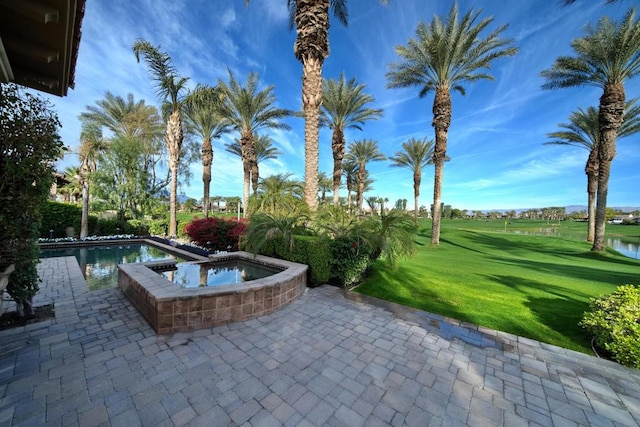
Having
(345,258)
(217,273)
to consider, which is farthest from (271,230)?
(345,258)

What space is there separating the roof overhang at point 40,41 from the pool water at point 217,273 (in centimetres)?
431

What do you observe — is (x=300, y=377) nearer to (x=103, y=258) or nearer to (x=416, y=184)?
(x=103, y=258)

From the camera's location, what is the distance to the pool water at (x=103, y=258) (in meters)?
6.94

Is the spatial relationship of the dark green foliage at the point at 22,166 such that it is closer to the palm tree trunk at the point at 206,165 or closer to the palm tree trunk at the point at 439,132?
the palm tree trunk at the point at 439,132

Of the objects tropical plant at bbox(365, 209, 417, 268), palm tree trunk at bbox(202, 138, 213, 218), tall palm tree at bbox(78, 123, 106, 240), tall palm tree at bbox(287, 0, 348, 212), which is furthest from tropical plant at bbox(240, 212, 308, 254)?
palm tree trunk at bbox(202, 138, 213, 218)

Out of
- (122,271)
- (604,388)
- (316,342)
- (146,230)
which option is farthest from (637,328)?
(146,230)

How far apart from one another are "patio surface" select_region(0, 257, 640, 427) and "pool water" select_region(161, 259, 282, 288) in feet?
5.48

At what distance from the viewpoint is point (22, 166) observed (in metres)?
3.19

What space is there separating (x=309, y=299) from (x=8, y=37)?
20.4 ft

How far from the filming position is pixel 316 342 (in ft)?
11.9

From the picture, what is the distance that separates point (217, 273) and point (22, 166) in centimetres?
445

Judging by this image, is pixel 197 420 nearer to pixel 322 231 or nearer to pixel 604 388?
pixel 604 388

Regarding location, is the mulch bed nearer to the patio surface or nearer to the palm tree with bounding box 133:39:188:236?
the patio surface

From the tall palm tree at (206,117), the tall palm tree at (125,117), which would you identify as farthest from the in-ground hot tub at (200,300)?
the tall palm tree at (125,117)
